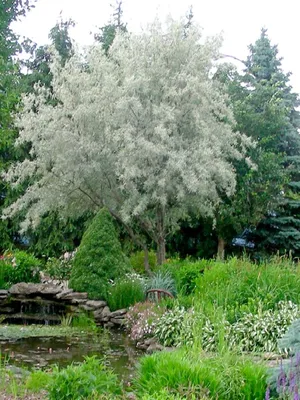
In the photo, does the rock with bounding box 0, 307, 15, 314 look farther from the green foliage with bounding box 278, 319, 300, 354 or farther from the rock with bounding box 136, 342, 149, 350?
the green foliage with bounding box 278, 319, 300, 354

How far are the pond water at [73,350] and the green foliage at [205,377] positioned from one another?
4.63ft

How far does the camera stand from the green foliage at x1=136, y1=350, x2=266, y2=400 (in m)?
4.41

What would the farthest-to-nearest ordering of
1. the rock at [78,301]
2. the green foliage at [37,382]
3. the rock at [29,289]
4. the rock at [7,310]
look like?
the rock at [29,289]
the rock at [7,310]
the rock at [78,301]
the green foliage at [37,382]

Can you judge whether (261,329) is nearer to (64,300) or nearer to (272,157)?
(64,300)

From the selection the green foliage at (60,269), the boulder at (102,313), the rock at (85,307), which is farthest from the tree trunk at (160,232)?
the boulder at (102,313)

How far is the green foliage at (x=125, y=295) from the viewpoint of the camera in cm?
1042

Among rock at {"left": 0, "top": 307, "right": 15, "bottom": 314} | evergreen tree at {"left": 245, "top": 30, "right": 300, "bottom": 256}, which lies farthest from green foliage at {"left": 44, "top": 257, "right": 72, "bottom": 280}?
evergreen tree at {"left": 245, "top": 30, "right": 300, "bottom": 256}

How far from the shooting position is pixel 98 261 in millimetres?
11367

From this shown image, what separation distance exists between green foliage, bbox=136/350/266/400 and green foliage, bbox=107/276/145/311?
18.1ft

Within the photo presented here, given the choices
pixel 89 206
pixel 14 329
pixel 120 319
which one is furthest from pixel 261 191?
pixel 14 329

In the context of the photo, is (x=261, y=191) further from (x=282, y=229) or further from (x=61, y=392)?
(x=61, y=392)

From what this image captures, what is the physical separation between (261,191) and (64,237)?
23.8 feet

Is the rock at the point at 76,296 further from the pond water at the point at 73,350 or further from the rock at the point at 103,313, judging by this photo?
the pond water at the point at 73,350

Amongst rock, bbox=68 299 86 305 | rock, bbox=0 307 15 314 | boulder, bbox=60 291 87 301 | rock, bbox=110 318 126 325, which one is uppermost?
boulder, bbox=60 291 87 301
